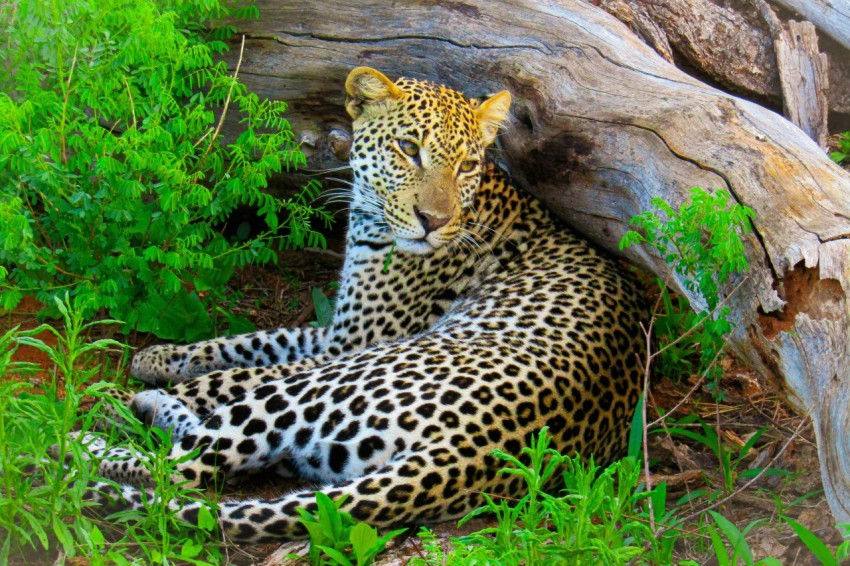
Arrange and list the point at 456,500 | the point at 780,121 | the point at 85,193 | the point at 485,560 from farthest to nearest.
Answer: the point at 85,193 < the point at 780,121 < the point at 456,500 < the point at 485,560

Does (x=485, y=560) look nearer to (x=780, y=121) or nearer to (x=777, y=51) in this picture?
(x=780, y=121)

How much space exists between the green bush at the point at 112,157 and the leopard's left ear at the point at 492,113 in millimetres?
1190

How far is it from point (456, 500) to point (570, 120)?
264 centimetres

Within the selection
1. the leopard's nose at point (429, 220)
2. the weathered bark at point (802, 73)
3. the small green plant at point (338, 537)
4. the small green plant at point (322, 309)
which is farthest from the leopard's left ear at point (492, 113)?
the small green plant at point (338, 537)

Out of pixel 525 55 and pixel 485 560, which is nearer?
pixel 485 560

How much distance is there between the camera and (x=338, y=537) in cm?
447

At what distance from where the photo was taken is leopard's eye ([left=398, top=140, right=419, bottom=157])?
20.3ft

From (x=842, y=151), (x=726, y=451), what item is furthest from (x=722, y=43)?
(x=726, y=451)

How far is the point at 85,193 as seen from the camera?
592 centimetres

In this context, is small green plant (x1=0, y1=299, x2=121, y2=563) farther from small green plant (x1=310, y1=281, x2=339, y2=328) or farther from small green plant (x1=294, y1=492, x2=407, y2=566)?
small green plant (x1=310, y1=281, x2=339, y2=328)

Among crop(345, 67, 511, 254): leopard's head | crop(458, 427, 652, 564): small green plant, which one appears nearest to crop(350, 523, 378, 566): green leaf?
crop(458, 427, 652, 564): small green plant

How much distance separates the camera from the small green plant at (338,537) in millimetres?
4379

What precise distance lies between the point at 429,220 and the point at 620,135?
1233 millimetres

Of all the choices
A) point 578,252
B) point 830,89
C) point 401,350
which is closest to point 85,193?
point 401,350
